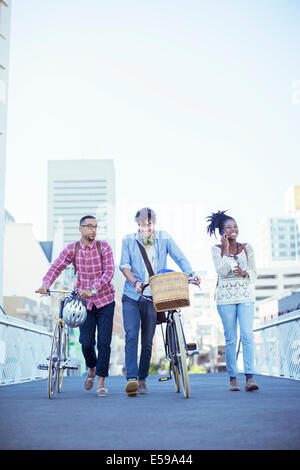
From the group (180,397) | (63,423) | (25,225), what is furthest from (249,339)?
(25,225)

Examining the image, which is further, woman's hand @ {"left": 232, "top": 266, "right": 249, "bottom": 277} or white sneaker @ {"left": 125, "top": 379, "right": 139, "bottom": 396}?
woman's hand @ {"left": 232, "top": 266, "right": 249, "bottom": 277}

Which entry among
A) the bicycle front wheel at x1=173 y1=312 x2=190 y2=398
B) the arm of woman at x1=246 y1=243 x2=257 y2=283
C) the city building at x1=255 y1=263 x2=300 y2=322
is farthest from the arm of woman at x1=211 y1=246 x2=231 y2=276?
the city building at x1=255 y1=263 x2=300 y2=322

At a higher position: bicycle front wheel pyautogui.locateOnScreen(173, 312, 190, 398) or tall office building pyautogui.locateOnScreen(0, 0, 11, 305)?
tall office building pyautogui.locateOnScreen(0, 0, 11, 305)

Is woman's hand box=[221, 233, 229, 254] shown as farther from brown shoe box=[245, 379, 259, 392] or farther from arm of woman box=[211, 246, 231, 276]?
brown shoe box=[245, 379, 259, 392]

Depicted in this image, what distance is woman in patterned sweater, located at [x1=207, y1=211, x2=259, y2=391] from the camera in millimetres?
7059

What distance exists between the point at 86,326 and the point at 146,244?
1101mm

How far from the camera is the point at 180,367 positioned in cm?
617

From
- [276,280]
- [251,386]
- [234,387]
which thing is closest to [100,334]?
[234,387]

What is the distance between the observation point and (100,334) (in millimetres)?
7051

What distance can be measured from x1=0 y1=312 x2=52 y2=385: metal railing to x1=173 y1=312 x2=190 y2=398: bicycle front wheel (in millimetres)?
4035

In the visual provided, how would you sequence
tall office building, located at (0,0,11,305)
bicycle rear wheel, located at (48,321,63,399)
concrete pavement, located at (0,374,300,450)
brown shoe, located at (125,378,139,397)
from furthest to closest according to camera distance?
tall office building, located at (0,0,11,305) < bicycle rear wheel, located at (48,321,63,399) < brown shoe, located at (125,378,139,397) < concrete pavement, located at (0,374,300,450)

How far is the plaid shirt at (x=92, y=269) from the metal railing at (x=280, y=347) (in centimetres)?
335

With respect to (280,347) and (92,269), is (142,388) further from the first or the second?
(280,347)

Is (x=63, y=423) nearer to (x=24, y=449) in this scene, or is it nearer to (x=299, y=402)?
(x=24, y=449)
